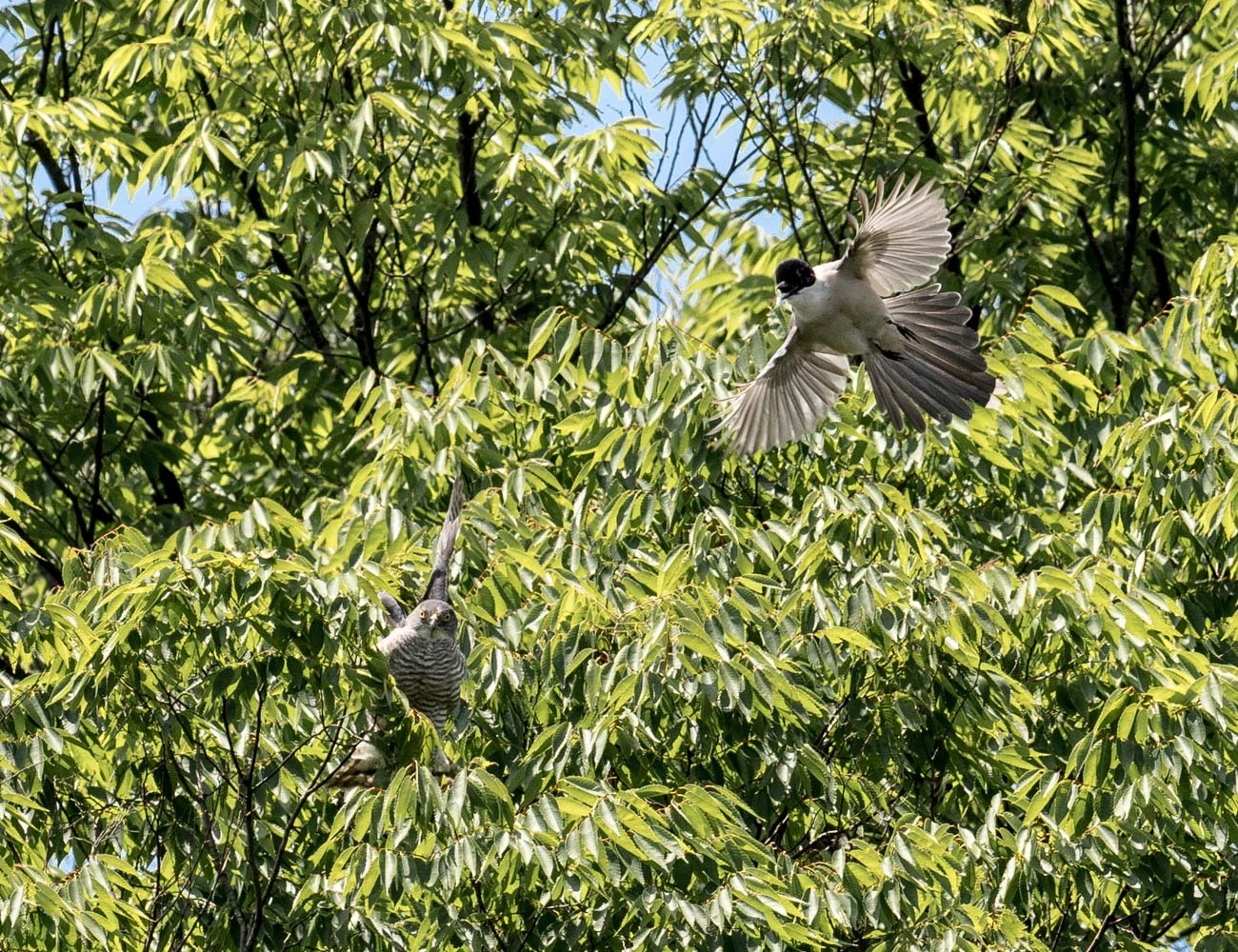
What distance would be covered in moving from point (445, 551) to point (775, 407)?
50.9 inches

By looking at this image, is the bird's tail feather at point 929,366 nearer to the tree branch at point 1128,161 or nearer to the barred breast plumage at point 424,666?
the barred breast plumage at point 424,666

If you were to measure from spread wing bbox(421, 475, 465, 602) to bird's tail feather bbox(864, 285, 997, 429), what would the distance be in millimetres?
1463

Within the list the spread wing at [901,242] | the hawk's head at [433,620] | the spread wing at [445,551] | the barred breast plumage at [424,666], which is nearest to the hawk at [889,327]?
the spread wing at [901,242]

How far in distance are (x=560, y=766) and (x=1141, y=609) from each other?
1770 mm

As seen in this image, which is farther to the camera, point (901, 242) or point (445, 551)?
point (901, 242)

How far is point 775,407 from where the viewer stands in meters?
6.32

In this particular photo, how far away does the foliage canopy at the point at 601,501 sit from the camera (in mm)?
5164

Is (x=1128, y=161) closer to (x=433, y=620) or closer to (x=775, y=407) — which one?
(x=775, y=407)

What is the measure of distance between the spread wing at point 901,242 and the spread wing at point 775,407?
34 cm

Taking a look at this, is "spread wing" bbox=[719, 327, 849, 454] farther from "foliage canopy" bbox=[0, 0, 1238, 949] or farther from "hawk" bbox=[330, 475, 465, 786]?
"hawk" bbox=[330, 475, 465, 786]

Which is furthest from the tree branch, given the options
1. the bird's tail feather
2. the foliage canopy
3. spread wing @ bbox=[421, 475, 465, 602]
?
spread wing @ bbox=[421, 475, 465, 602]

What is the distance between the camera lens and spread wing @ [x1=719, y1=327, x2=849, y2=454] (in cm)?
629

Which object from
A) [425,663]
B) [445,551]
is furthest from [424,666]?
[445,551]

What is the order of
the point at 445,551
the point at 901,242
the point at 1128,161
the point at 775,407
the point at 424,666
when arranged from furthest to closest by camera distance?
the point at 1128,161
the point at 775,407
the point at 901,242
the point at 445,551
the point at 424,666
